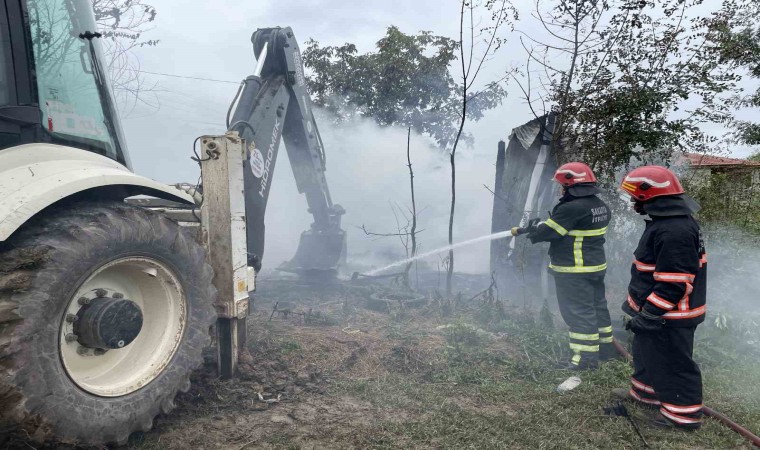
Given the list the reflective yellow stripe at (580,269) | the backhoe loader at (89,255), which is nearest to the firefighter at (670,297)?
the reflective yellow stripe at (580,269)

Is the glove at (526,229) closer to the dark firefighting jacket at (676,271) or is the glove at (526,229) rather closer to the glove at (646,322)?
the dark firefighting jacket at (676,271)

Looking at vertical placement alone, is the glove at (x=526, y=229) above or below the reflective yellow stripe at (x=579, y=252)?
above

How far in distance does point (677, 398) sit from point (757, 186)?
6.78 metres

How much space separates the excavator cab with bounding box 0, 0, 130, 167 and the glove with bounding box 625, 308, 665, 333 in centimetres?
404

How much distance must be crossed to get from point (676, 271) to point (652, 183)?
691mm

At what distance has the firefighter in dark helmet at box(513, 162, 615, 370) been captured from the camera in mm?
4914

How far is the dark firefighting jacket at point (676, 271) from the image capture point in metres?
3.50

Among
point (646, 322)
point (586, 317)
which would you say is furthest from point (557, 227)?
point (646, 322)

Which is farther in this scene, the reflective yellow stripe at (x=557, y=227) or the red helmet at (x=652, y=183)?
→ the reflective yellow stripe at (x=557, y=227)

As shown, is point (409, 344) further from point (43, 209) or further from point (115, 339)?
point (43, 209)

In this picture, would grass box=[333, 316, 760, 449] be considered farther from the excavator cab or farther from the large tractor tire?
the excavator cab

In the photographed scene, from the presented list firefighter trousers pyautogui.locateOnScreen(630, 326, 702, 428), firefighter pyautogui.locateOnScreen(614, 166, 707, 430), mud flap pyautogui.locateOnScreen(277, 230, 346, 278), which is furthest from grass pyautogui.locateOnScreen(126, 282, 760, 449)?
mud flap pyautogui.locateOnScreen(277, 230, 346, 278)

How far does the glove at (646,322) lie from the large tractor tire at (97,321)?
313cm

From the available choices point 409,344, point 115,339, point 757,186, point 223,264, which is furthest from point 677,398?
point 757,186
